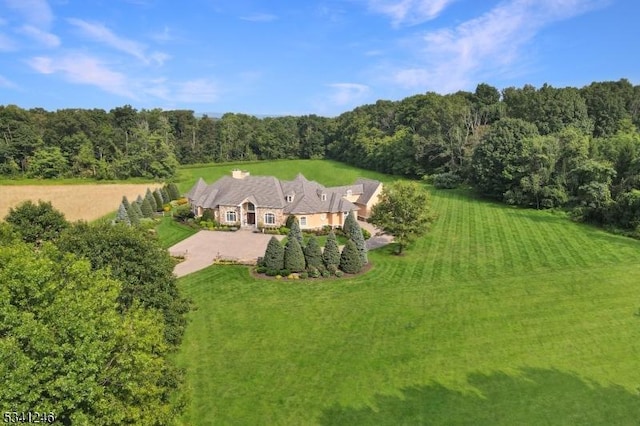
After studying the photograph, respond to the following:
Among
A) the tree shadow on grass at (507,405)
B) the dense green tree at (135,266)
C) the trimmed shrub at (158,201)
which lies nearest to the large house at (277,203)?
the trimmed shrub at (158,201)

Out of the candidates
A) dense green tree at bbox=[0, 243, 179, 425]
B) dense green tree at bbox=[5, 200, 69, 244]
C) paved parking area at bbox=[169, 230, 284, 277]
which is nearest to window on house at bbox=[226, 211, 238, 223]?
paved parking area at bbox=[169, 230, 284, 277]

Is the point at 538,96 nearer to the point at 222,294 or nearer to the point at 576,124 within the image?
the point at 576,124

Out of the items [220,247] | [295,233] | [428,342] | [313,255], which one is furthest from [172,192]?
[428,342]

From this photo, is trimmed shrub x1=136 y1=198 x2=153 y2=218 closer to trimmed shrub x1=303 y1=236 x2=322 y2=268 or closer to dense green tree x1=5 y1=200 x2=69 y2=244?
dense green tree x1=5 y1=200 x2=69 y2=244

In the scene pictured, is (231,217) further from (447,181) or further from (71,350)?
(447,181)

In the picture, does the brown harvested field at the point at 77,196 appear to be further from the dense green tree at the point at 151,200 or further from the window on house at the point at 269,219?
the window on house at the point at 269,219

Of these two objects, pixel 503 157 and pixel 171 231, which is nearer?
pixel 171 231
